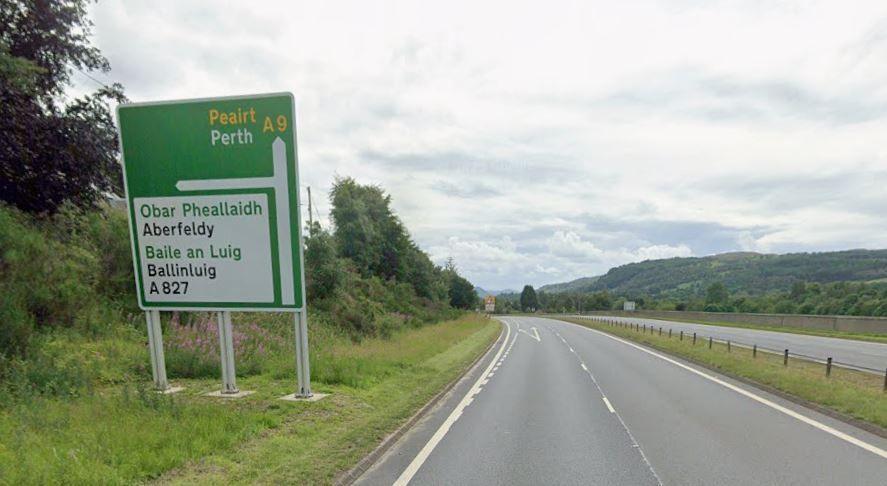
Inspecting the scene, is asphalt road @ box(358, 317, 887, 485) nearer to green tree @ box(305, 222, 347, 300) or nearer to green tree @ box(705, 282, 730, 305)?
green tree @ box(305, 222, 347, 300)

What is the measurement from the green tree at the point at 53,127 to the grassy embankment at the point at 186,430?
4.71m

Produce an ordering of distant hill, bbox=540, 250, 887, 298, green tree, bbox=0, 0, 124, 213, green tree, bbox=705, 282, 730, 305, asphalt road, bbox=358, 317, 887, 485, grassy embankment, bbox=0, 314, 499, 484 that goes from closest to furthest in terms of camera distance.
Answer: grassy embankment, bbox=0, 314, 499, 484
asphalt road, bbox=358, 317, 887, 485
green tree, bbox=0, 0, 124, 213
green tree, bbox=705, 282, 730, 305
distant hill, bbox=540, 250, 887, 298

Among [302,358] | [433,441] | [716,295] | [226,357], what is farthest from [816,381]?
[716,295]

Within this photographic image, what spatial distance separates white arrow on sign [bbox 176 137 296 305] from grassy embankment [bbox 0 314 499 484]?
219cm

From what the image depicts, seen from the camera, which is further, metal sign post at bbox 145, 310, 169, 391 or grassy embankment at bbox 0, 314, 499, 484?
metal sign post at bbox 145, 310, 169, 391

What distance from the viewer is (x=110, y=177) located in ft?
45.5

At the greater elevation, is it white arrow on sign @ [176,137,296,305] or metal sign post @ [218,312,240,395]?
white arrow on sign @ [176,137,296,305]

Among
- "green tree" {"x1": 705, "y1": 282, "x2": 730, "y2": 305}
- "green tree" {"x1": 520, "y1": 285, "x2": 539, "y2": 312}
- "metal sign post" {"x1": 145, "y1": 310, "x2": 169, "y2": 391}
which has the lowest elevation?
"green tree" {"x1": 520, "y1": 285, "x2": 539, "y2": 312}

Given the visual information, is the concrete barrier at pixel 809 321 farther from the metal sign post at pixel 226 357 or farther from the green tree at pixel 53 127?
the green tree at pixel 53 127

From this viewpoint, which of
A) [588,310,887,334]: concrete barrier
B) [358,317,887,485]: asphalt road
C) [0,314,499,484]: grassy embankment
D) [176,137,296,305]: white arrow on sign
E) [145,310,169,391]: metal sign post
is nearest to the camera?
[0,314,499,484]: grassy embankment

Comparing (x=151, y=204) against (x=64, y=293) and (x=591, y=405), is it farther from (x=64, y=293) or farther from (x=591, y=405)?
(x=591, y=405)

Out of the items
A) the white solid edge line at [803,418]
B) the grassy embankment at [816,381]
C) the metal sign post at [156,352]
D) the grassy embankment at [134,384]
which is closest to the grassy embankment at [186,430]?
the grassy embankment at [134,384]

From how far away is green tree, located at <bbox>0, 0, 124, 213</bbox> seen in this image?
11594mm

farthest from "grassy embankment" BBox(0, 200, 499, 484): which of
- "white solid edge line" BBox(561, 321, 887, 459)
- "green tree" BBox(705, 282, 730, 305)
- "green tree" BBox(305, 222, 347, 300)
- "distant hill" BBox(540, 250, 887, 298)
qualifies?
"distant hill" BBox(540, 250, 887, 298)
